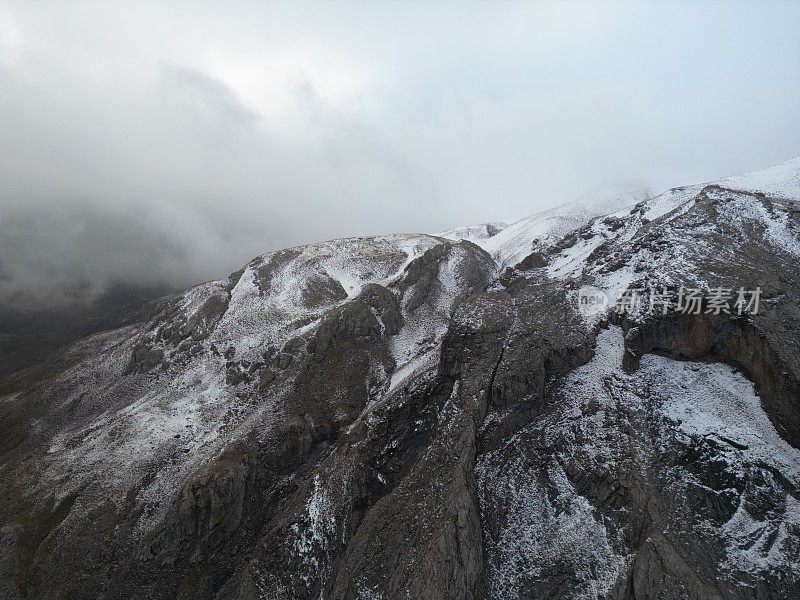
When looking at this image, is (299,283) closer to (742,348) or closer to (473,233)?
(742,348)

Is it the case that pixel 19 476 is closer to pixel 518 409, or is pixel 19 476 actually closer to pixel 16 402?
pixel 16 402

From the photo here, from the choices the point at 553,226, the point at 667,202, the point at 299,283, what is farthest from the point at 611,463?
the point at 553,226

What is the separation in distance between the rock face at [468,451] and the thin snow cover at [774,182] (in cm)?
42

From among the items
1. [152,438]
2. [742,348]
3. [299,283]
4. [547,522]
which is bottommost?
[547,522]

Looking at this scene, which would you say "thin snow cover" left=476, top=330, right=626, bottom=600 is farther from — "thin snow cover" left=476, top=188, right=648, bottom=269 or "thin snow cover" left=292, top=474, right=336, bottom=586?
"thin snow cover" left=476, top=188, right=648, bottom=269

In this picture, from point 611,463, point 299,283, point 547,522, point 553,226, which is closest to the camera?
point 547,522

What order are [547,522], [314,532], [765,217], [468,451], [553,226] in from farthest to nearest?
[553,226], [765,217], [314,532], [468,451], [547,522]

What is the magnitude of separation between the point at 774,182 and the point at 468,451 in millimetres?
43334

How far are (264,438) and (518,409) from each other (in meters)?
18.0

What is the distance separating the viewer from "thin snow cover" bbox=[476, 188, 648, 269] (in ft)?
157

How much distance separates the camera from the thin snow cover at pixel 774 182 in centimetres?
3281

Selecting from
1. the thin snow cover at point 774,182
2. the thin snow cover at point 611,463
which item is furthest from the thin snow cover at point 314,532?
the thin snow cover at point 774,182

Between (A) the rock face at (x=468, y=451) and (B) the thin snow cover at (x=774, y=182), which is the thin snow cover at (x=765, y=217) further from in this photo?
(B) the thin snow cover at (x=774, y=182)

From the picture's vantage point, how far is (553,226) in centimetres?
5397
